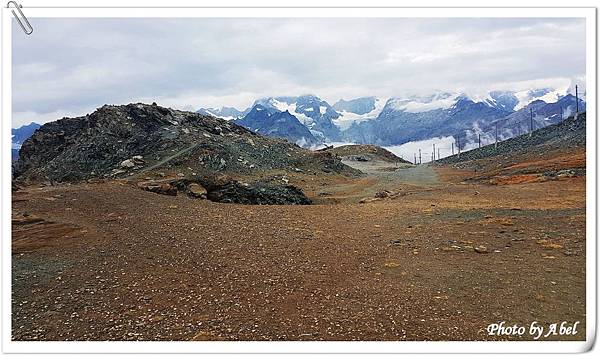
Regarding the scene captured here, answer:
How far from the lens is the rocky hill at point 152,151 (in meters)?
24.7

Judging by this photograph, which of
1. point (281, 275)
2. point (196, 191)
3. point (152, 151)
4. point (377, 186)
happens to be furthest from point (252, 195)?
point (152, 151)

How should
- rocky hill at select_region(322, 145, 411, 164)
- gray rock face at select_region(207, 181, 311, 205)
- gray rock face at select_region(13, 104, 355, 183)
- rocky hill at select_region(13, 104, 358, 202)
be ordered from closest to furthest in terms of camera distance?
gray rock face at select_region(207, 181, 311, 205), rocky hill at select_region(13, 104, 358, 202), gray rock face at select_region(13, 104, 355, 183), rocky hill at select_region(322, 145, 411, 164)


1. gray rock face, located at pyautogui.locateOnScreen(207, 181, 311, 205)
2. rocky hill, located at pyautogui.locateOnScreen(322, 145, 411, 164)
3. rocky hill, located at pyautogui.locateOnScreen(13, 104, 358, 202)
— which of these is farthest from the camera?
rocky hill, located at pyautogui.locateOnScreen(322, 145, 411, 164)

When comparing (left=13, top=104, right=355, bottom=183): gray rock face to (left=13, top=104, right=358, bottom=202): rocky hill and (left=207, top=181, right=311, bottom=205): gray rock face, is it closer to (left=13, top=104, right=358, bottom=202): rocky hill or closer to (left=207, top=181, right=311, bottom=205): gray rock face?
(left=13, top=104, right=358, bottom=202): rocky hill

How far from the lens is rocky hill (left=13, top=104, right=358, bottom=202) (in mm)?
24734

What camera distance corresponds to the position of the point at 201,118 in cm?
3412

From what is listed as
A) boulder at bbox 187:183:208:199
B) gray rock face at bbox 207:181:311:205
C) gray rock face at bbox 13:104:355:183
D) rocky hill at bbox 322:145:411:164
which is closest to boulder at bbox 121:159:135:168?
gray rock face at bbox 13:104:355:183

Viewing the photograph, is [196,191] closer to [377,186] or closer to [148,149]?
[377,186]

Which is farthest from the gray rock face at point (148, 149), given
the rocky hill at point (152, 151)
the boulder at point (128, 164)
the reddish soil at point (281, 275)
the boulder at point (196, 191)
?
the reddish soil at point (281, 275)

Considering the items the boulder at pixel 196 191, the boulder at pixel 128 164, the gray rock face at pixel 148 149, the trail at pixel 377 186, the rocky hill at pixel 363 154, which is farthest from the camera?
the rocky hill at pixel 363 154

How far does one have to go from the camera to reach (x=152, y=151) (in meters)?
26.7
